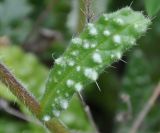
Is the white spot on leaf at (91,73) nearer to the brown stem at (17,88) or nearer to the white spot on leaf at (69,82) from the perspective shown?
the white spot on leaf at (69,82)

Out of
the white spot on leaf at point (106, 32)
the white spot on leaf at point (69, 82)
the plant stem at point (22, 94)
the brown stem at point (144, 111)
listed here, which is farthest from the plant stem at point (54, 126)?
the brown stem at point (144, 111)

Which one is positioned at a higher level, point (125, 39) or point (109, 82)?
point (109, 82)

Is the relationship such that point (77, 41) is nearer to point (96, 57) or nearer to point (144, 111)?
point (96, 57)

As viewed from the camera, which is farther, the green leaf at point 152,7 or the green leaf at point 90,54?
the green leaf at point 152,7

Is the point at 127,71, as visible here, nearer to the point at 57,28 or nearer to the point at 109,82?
the point at 109,82

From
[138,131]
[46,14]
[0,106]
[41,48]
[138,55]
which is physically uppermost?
[46,14]

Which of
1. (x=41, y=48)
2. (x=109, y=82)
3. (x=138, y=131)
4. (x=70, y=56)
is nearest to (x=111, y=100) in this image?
(x=109, y=82)

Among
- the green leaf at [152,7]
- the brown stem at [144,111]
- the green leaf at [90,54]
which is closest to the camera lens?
the green leaf at [90,54]
